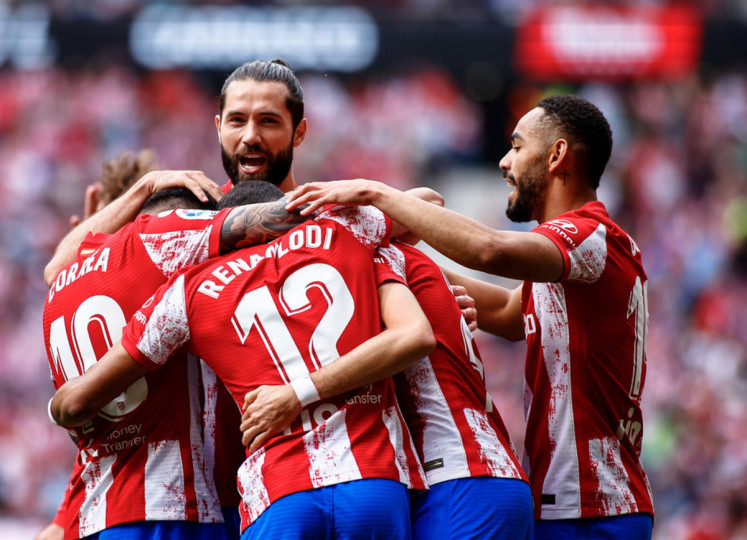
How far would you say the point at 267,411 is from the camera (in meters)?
3.08

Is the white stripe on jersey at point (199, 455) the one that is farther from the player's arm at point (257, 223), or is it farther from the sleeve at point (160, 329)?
the player's arm at point (257, 223)

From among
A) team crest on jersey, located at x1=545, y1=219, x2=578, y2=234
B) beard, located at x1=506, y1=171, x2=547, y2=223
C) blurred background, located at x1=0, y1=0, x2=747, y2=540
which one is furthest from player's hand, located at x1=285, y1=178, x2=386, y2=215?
blurred background, located at x1=0, y1=0, x2=747, y2=540

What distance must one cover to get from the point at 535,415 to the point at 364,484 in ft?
3.68

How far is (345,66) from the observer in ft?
56.2

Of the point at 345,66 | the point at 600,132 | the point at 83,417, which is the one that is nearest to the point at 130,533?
the point at 83,417

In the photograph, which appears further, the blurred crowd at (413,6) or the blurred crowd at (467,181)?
the blurred crowd at (413,6)

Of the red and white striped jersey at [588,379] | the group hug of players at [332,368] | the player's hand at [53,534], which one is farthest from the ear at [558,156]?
the player's hand at [53,534]

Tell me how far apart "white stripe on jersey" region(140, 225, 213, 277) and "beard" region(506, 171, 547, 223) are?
4.51ft

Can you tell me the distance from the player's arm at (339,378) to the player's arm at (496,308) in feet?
4.43

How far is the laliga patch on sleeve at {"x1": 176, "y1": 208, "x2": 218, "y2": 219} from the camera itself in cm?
356

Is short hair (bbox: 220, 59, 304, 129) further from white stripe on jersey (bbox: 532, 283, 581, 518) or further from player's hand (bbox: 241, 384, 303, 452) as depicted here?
player's hand (bbox: 241, 384, 303, 452)

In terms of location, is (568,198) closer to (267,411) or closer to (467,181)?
(267,411)

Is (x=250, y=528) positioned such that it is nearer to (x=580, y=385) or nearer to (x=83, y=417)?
(x=83, y=417)

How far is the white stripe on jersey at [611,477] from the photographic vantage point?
12.0ft
